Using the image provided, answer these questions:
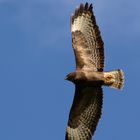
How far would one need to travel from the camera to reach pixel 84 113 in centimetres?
1392

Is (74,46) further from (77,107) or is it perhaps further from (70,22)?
(77,107)

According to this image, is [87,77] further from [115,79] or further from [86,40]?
[86,40]

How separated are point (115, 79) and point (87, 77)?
766mm

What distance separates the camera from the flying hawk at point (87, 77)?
13062 mm

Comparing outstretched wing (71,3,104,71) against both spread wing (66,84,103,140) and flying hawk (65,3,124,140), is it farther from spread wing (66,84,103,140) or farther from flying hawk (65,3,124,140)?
spread wing (66,84,103,140)

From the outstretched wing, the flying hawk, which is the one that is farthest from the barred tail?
the outstretched wing

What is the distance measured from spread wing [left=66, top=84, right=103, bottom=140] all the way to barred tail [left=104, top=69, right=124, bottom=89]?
1.28 ft

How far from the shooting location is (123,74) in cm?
1338

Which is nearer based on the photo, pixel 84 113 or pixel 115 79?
pixel 115 79

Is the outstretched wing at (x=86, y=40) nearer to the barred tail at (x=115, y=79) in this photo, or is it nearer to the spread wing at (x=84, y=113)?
the barred tail at (x=115, y=79)

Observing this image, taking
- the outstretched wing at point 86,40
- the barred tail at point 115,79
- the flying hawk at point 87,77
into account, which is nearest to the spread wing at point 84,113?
the flying hawk at point 87,77

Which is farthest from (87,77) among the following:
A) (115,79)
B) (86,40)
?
(86,40)

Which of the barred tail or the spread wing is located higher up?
the barred tail

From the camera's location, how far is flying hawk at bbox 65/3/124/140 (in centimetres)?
1306
